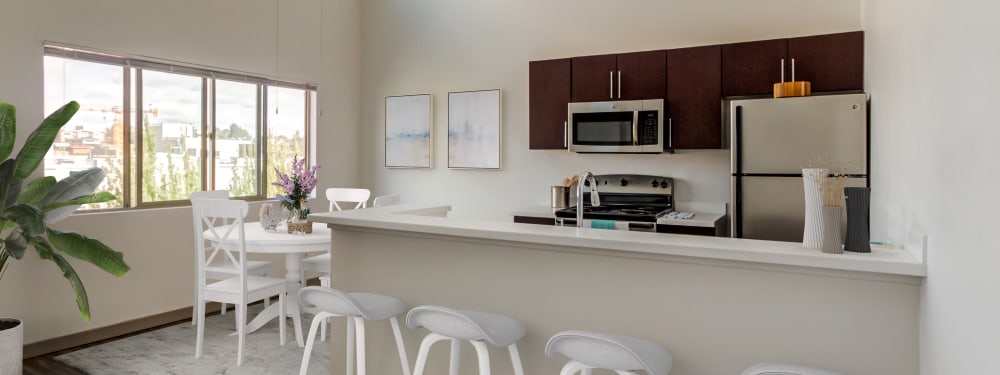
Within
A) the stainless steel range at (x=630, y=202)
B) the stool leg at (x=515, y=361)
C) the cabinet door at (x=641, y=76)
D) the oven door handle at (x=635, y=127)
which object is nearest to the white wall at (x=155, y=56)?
the stainless steel range at (x=630, y=202)

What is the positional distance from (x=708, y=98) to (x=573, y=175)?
49.5 inches

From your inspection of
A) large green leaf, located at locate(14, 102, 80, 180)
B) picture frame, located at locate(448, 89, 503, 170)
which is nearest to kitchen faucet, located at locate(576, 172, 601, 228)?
picture frame, located at locate(448, 89, 503, 170)

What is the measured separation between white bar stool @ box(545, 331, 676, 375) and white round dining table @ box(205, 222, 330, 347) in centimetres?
229

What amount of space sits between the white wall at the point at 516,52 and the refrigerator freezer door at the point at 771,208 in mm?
639

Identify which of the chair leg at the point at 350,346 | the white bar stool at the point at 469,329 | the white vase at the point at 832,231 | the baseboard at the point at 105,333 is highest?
the white vase at the point at 832,231

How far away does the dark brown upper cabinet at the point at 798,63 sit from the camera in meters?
3.57

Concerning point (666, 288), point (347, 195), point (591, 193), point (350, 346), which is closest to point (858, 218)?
point (666, 288)

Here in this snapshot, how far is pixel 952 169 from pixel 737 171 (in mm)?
2355

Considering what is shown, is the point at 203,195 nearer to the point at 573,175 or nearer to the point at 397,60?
the point at 397,60

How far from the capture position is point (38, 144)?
3201 millimetres

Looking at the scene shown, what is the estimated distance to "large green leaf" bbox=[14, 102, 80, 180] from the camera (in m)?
3.17

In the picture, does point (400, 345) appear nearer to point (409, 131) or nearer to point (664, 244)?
→ point (664, 244)

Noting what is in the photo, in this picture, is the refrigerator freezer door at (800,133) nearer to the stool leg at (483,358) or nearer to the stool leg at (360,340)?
the stool leg at (483,358)

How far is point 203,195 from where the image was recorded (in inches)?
173
